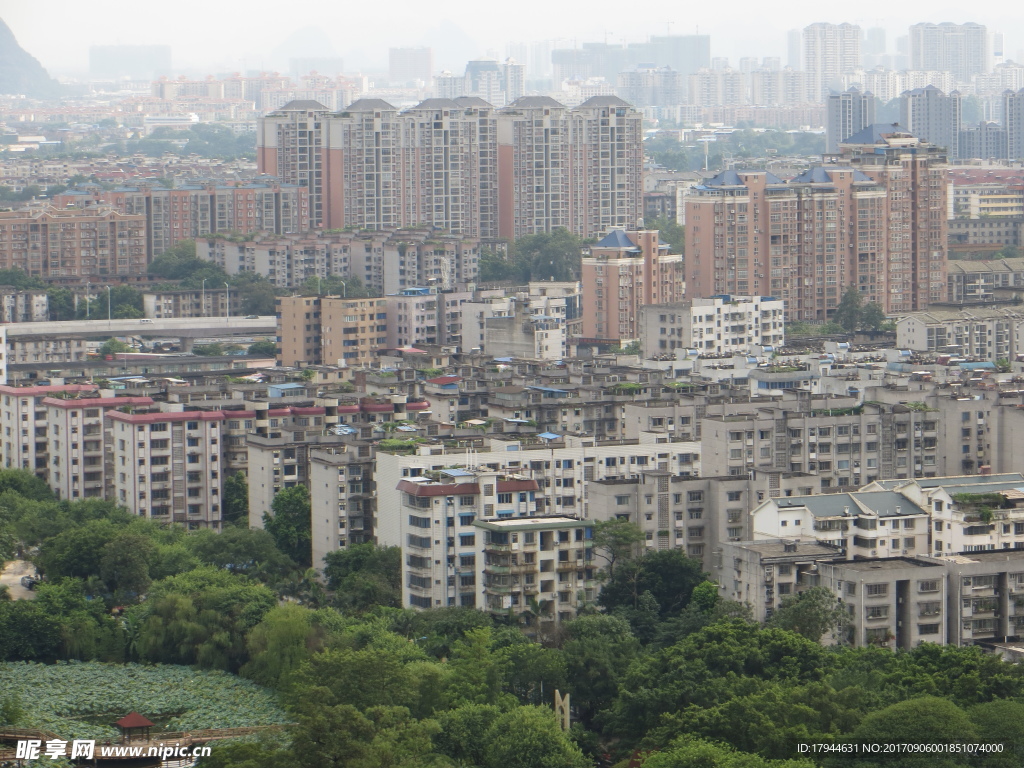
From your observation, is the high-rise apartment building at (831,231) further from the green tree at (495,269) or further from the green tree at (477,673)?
the green tree at (477,673)

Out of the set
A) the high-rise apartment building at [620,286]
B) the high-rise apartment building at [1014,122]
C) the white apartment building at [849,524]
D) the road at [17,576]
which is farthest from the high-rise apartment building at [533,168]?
the white apartment building at [849,524]

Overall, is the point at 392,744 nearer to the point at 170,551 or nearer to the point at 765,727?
the point at 765,727

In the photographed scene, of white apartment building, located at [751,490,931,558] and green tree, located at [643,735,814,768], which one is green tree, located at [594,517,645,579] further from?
green tree, located at [643,735,814,768]

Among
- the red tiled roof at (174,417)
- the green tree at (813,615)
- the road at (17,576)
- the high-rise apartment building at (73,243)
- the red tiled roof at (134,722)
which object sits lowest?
the red tiled roof at (134,722)

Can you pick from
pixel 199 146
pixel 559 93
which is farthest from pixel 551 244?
pixel 559 93

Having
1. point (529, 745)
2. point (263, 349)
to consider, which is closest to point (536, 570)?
point (529, 745)

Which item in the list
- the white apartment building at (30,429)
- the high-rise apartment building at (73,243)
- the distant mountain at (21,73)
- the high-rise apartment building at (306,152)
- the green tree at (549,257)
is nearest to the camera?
the white apartment building at (30,429)
